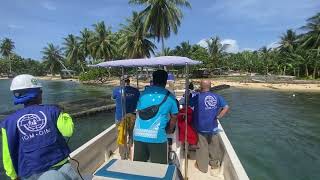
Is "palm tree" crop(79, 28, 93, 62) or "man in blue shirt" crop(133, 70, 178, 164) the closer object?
"man in blue shirt" crop(133, 70, 178, 164)

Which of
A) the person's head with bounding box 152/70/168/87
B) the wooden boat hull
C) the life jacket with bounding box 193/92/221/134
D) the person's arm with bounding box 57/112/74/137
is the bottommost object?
the wooden boat hull

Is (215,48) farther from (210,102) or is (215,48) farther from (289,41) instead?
(210,102)

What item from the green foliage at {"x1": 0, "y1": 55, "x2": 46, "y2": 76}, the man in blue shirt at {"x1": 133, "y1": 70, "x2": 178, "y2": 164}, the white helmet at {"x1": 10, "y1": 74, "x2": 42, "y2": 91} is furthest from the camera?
the green foliage at {"x1": 0, "y1": 55, "x2": 46, "y2": 76}

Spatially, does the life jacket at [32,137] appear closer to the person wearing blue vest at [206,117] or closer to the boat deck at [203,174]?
the person wearing blue vest at [206,117]

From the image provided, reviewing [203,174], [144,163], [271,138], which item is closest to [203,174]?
[203,174]

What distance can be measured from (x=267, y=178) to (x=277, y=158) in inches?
110

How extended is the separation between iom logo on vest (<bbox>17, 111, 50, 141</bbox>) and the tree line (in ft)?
117

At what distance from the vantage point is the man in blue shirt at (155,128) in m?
4.73

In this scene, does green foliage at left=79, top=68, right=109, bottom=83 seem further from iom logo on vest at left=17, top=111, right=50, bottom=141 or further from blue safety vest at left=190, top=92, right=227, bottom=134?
iom logo on vest at left=17, top=111, right=50, bottom=141

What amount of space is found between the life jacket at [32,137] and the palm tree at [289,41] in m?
74.0

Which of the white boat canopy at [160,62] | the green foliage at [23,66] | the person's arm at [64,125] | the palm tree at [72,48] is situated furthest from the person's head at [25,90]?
the green foliage at [23,66]

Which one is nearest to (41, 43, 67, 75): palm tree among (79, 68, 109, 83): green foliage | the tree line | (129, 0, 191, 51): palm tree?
the tree line

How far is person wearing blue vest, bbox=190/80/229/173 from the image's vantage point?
21.0 ft

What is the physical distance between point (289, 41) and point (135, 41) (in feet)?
120
